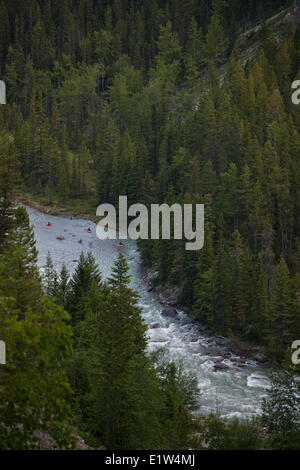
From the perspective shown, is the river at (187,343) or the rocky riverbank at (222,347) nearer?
the river at (187,343)

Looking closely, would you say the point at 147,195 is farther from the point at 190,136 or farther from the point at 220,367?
the point at 220,367

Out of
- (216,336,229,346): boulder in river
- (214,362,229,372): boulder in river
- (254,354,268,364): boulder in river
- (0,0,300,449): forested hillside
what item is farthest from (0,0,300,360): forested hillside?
(214,362,229,372): boulder in river

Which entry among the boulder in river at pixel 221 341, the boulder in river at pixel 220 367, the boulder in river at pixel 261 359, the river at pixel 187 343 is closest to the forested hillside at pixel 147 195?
the boulder in river at pixel 261 359

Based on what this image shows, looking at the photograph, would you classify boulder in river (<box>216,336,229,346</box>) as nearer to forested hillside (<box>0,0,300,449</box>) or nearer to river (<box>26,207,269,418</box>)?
river (<box>26,207,269,418</box>)

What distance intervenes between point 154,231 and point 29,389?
66.2 meters

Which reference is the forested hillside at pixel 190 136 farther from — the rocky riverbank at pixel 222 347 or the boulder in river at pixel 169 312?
the boulder in river at pixel 169 312

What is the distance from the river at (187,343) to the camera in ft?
143

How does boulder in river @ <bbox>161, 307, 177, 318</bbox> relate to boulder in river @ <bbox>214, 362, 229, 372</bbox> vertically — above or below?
above

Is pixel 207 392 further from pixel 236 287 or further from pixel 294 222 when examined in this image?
pixel 294 222

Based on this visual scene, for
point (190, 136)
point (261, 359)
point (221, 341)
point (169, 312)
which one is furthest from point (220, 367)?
point (190, 136)

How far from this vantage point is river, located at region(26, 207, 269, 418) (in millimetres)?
43500

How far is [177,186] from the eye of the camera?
296 ft

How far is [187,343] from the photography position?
2190 inches
